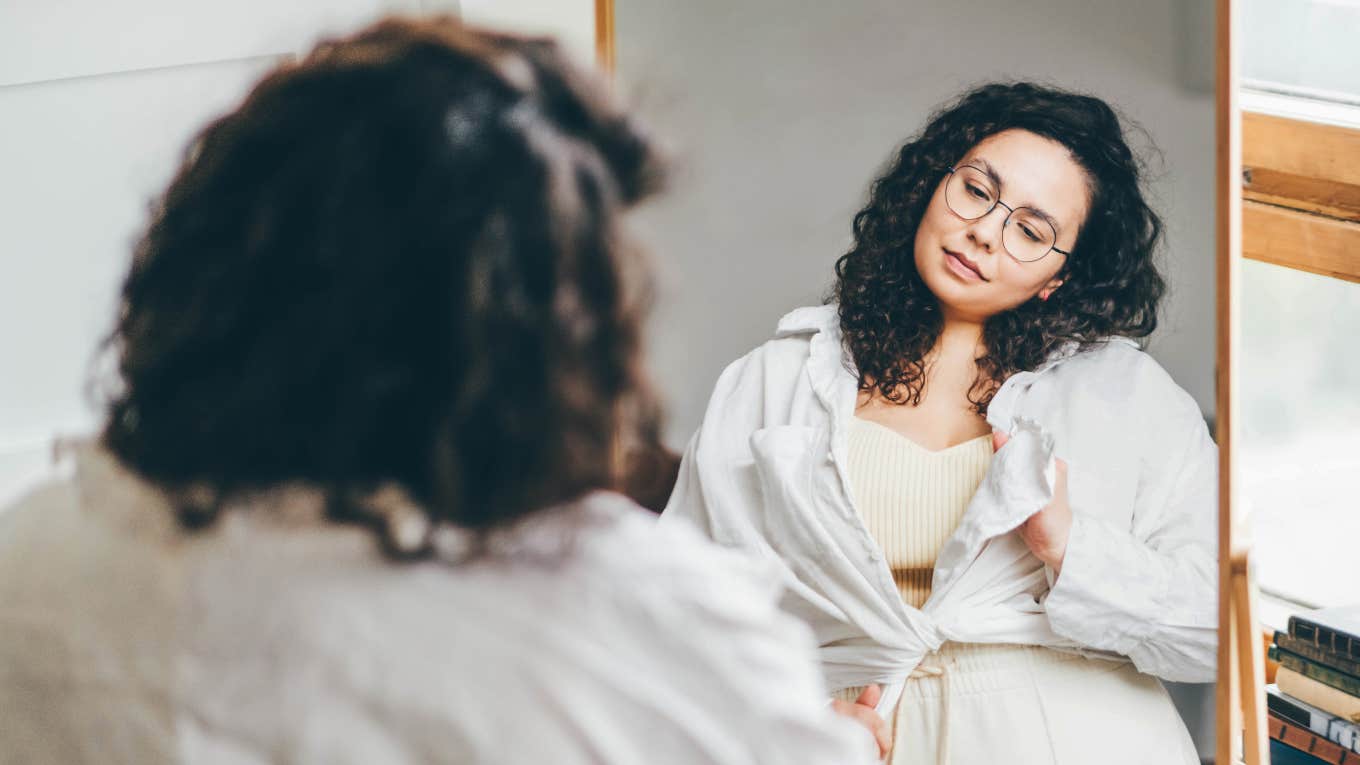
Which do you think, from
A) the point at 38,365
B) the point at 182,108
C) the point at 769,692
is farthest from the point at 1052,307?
the point at 38,365

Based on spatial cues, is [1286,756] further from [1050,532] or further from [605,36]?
[605,36]

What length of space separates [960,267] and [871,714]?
410 mm

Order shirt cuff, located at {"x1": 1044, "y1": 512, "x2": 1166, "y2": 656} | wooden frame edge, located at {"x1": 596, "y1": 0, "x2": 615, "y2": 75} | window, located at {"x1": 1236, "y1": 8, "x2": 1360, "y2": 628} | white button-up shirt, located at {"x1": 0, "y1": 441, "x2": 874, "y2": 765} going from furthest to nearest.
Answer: wooden frame edge, located at {"x1": 596, "y1": 0, "x2": 615, "y2": 75}
window, located at {"x1": 1236, "y1": 8, "x2": 1360, "y2": 628}
shirt cuff, located at {"x1": 1044, "y1": 512, "x2": 1166, "y2": 656}
white button-up shirt, located at {"x1": 0, "y1": 441, "x2": 874, "y2": 765}

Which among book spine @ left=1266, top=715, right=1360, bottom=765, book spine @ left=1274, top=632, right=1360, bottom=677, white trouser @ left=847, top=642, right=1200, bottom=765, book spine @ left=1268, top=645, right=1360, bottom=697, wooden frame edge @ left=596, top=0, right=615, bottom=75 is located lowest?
book spine @ left=1266, top=715, right=1360, bottom=765

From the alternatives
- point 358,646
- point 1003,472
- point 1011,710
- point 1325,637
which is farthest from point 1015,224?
point 358,646

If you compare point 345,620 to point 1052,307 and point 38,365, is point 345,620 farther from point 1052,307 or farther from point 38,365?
point 38,365

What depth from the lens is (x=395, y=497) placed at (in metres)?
0.67

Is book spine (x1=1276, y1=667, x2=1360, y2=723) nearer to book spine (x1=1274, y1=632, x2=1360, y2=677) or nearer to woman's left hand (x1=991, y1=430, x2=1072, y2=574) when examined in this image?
book spine (x1=1274, y1=632, x2=1360, y2=677)

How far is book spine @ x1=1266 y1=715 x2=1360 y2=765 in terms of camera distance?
1162 mm

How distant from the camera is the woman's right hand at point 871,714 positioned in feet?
3.32

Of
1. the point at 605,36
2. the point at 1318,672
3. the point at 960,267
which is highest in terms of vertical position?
the point at 605,36

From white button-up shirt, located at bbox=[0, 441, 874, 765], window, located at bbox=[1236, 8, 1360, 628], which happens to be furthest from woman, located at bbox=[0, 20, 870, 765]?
window, located at bbox=[1236, 8, 1360, 628]

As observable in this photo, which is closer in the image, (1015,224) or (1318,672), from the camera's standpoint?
(1015,224)

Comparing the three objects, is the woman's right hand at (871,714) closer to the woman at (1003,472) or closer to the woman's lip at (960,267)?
the woman at (1003,472)
